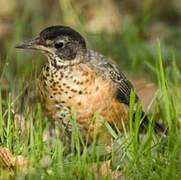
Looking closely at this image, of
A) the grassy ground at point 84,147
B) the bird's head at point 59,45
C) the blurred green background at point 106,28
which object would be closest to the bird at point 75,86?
the bird's head at point 59,45

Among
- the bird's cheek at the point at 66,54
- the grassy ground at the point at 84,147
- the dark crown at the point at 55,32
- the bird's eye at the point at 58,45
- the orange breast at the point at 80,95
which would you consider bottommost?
the grassy ground at the point at 84,147

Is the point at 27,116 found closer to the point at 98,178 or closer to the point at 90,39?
the point at 98,178

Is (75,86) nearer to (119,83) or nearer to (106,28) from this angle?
(119,83)

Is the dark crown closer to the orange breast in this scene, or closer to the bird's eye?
the bird's eye

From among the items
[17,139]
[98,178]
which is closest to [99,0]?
[17,139]

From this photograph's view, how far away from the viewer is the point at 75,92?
27.8 feet

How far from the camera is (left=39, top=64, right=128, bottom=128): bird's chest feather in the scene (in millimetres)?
8477

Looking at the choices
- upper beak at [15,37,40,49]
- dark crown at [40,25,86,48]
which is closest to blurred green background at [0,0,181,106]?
upper beak at [15,37,40,49]

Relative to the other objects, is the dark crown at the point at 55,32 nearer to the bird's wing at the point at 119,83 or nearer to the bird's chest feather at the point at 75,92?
the bird's chest feather at the point at 75,92

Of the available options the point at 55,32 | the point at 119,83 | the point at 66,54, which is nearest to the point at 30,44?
the point at 55,32

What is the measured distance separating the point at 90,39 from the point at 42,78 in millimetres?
2932

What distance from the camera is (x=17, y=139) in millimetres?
7836

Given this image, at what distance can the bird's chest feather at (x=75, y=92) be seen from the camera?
27.8 ft

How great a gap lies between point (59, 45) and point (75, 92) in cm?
45
